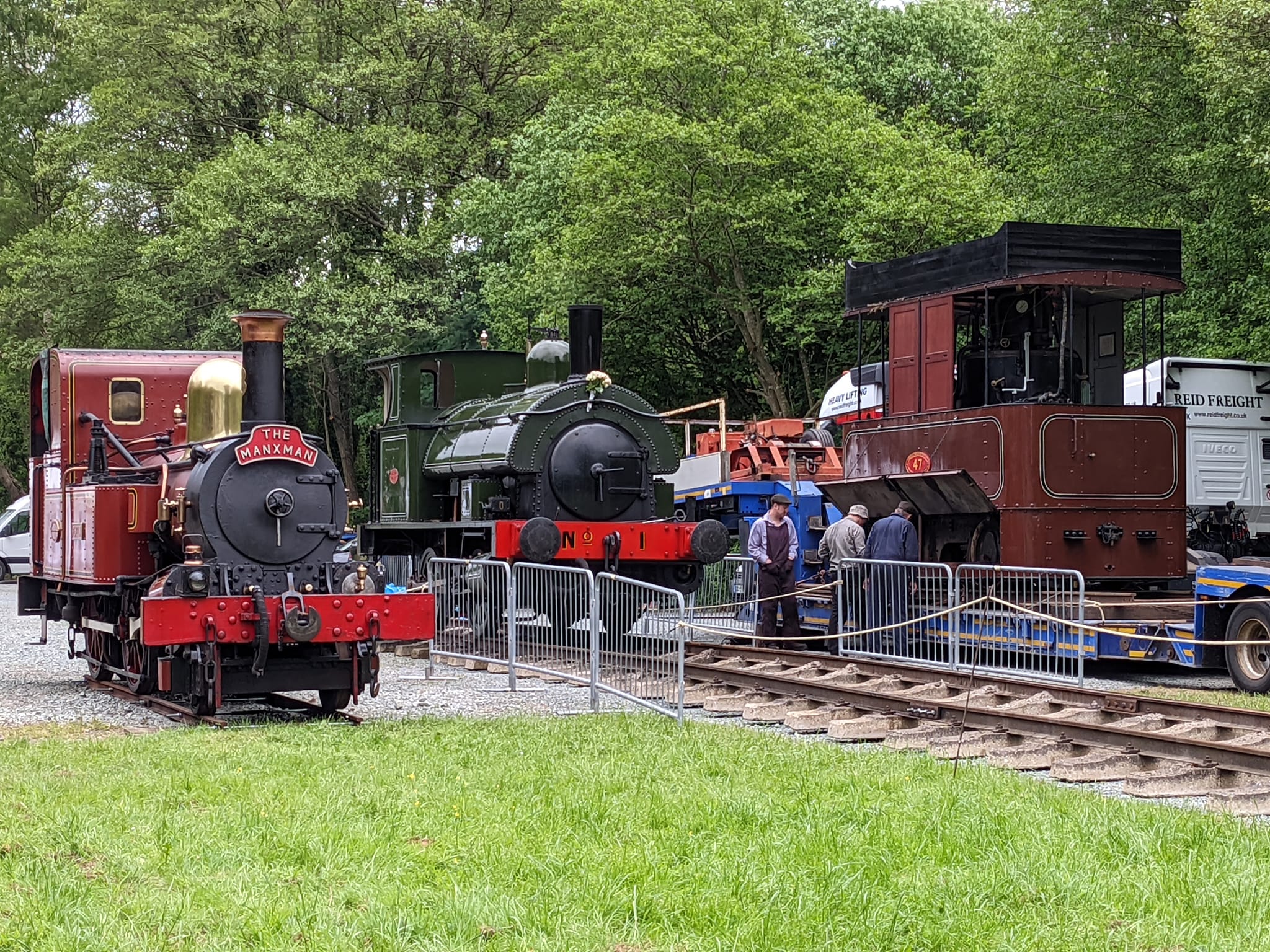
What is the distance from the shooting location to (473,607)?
14.5 metres

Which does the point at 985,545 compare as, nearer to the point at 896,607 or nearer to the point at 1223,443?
the point at 896,607

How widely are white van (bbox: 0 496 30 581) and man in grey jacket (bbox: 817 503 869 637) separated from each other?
2503cm

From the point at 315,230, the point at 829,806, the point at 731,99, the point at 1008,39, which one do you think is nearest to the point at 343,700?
the point at 829,806

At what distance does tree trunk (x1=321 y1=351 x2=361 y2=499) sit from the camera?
129 ft

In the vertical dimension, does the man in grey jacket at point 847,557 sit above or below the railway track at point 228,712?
above

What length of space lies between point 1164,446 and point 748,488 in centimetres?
845

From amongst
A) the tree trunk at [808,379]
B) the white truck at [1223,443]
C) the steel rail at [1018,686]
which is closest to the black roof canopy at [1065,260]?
the steel rail at [1018,686]

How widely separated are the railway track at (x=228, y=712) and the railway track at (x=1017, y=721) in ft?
9.56

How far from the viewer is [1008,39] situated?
30062 mm

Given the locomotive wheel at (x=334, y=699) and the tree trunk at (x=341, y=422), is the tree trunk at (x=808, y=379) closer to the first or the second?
the tree trunk at (x=341, y=422)

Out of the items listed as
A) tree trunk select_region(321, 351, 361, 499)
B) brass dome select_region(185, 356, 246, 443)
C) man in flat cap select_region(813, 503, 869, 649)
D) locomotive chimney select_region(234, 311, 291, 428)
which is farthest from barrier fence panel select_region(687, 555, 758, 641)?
tree trunk select_region(321, 351, 361, 499)

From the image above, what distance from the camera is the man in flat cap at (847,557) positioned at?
50.5ft

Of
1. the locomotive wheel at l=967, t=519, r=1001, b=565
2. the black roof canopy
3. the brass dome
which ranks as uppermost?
the black roof canopy

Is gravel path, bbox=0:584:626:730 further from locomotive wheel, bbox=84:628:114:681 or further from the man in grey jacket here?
the man in grey jacket
